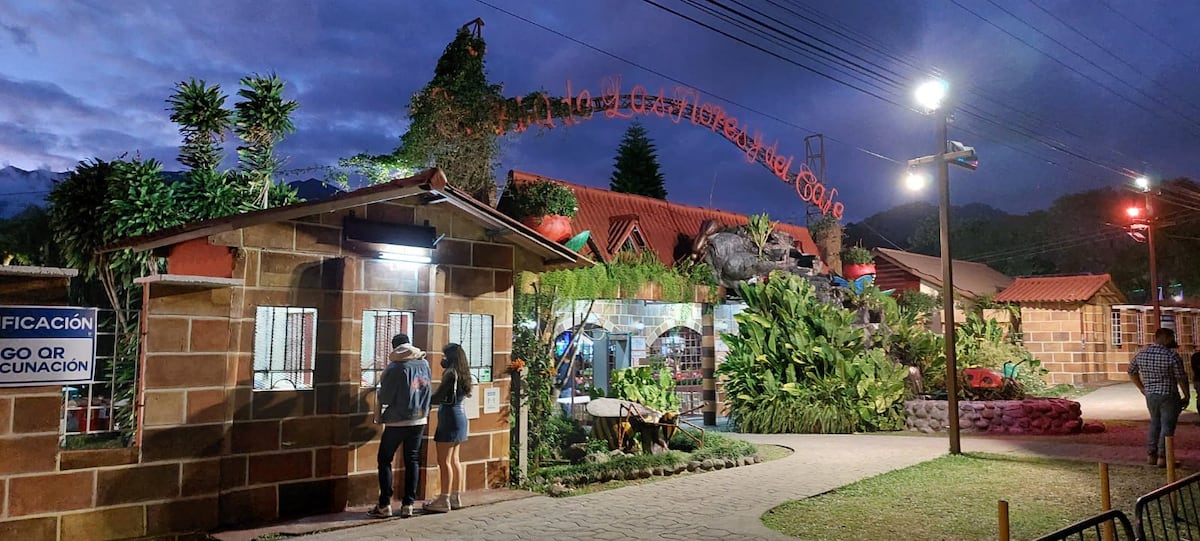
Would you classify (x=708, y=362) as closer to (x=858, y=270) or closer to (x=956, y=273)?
(x=858, y=270)

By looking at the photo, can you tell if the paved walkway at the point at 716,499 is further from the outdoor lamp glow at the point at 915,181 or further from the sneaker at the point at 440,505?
the outdoor lamp glow at the point at 915,181

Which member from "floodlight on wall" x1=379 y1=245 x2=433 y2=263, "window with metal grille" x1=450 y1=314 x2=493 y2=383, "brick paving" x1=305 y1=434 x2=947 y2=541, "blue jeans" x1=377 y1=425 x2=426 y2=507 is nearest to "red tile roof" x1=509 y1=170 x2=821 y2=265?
"window with metal grille" x1=450 y1=314 x2=493 y2=383

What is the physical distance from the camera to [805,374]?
51.0ft

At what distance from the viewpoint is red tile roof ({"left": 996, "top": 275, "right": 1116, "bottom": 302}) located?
25.8 meters

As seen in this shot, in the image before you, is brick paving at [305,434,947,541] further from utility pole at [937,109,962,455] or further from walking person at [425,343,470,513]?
utility pole at [937,109,962,455]

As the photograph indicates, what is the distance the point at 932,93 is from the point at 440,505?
929 cm

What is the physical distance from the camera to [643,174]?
35688 millimetres

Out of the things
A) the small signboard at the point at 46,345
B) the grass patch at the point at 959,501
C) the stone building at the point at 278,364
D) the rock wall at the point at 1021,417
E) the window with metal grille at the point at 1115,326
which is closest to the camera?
the small signboard at the point at 46,345

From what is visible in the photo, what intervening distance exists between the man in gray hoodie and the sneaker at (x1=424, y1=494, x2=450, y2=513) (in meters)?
0.22

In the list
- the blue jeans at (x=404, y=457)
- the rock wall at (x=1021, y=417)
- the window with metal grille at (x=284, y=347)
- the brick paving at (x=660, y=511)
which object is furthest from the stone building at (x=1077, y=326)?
the window with metal grille at (x=284, y=347)

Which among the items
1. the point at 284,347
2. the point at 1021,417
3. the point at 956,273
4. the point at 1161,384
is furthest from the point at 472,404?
the point at 956,273

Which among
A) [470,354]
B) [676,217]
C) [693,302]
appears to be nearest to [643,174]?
[676,217]

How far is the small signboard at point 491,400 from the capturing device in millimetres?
9461

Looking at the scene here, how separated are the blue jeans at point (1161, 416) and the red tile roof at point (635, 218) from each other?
954 cm
